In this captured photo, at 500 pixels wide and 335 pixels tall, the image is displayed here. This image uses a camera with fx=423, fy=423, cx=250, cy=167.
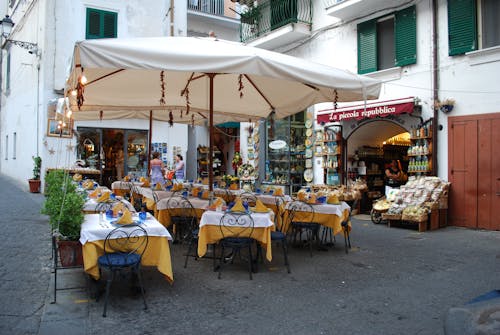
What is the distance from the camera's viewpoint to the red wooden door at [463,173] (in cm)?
983

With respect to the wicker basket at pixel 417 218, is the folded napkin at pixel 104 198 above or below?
above

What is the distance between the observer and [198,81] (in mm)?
8625

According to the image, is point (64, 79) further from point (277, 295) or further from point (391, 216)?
point (277, 295)

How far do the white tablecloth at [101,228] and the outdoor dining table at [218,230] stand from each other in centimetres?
83

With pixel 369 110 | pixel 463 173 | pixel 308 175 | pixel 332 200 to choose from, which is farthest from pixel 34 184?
pixel 463 173

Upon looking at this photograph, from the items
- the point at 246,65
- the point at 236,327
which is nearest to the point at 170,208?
the point at 246,65

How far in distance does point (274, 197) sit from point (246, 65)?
3594 millimetres

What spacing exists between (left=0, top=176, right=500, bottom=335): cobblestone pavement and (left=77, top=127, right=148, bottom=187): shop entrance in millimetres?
8774

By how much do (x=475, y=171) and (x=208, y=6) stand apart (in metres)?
16.2

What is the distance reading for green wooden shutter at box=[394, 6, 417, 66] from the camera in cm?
1098

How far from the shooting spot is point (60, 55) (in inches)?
618

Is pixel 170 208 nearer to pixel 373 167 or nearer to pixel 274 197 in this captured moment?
pixel 274 197

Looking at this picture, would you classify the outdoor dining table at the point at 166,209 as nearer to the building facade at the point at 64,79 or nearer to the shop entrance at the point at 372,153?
the shop entrance at the point at 372,153

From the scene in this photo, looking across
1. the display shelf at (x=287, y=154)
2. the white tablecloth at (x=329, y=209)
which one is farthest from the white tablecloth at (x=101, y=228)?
the display shelf at (x=287, y=154)
